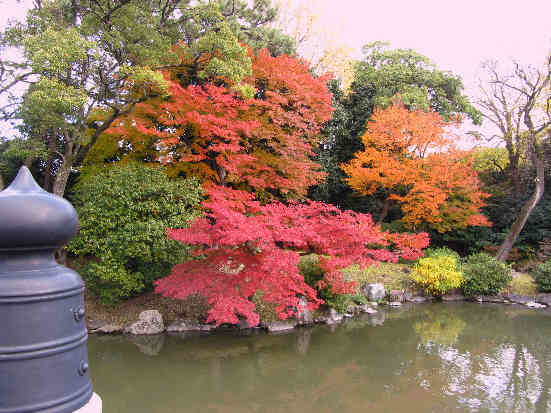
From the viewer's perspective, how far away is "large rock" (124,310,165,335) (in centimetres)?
642

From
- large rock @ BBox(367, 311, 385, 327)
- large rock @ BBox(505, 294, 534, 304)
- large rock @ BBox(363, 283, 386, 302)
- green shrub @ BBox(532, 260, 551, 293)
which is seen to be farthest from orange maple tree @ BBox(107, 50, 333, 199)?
green shrub @ BBox(532, 260, 551, 293)

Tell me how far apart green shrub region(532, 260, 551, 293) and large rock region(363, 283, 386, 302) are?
14.1 ft

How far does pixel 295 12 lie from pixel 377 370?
51.3 feet

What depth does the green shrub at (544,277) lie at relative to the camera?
946 cm

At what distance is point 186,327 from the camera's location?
6637 mm

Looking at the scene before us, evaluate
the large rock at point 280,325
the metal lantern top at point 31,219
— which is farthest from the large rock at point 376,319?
the metal lantern top at point 31,219

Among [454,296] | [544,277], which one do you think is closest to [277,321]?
[454,296]

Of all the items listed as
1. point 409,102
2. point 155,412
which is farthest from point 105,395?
point 409,102

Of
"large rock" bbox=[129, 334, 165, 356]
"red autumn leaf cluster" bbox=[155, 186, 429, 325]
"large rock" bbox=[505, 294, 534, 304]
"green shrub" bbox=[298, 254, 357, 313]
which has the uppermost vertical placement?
"red autumn leaf cluster" bbox=[155, 186, 429, 325]

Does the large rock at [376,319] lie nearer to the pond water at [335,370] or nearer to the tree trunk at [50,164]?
the pond water at [335,370]

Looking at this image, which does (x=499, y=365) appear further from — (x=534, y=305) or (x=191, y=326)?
(x=191, y=326)

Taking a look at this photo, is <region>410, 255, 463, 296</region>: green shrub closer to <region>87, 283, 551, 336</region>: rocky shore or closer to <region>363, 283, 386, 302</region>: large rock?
<region>87, 283, 551, 336</region>: rocky shore

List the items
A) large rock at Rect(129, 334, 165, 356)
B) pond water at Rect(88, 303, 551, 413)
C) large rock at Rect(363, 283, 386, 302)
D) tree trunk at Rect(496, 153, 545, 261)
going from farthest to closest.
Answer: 1. tree trunk at Rect(496, 153, 545, 261)
2. large rock at Rect(363, 283, 386, 302)
3. large rock at Rect(129, 334, 165, 356)
4. pond water at Rect(88, 303, 551, 413)

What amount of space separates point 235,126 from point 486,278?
740cm
